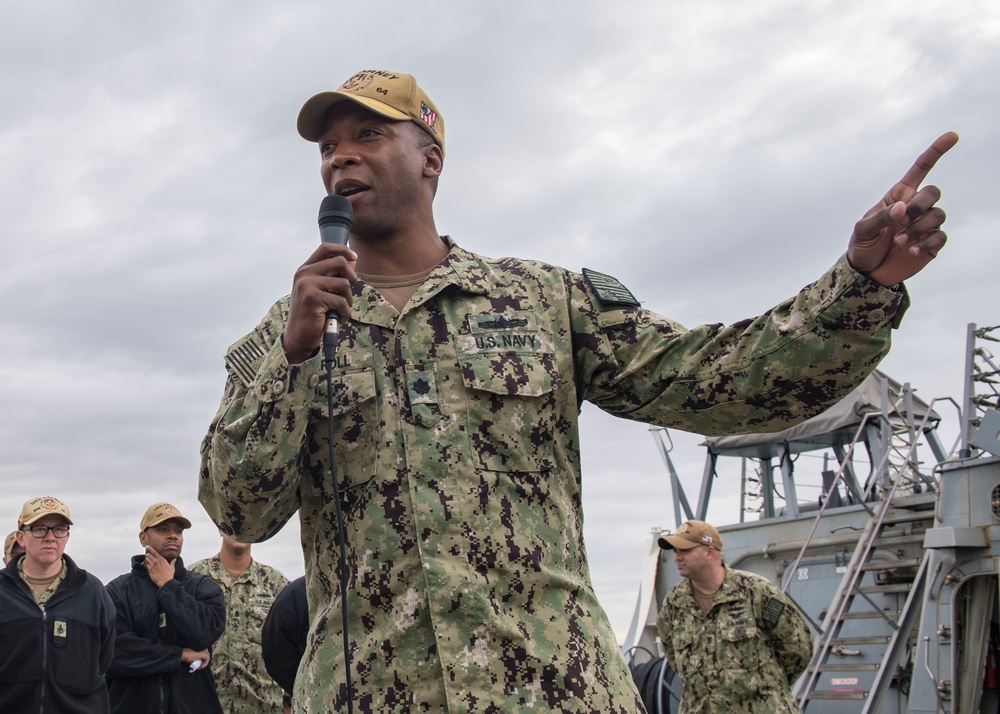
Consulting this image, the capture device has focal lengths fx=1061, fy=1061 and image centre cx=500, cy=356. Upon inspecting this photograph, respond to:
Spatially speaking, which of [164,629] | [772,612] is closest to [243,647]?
[164,629]

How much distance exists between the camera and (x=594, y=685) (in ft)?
6.64

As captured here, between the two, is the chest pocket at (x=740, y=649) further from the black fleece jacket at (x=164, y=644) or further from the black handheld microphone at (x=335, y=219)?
the black handheld microphone at (x=335, y=219)

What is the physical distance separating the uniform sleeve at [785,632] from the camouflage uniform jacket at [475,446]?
4918mm

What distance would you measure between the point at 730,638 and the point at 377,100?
Result: 5.31m

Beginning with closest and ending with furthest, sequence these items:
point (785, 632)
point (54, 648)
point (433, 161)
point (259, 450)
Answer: point (259, 450) → point (433, 161) → point (54, 648) → point (785, 632)

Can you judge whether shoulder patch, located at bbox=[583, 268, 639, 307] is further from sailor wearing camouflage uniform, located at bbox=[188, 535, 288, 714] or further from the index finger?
sailor wearing camouflage uniform, located at bbox=[188, 535, 288, 714]

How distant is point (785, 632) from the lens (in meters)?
6.79

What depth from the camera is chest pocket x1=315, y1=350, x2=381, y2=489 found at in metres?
2.20

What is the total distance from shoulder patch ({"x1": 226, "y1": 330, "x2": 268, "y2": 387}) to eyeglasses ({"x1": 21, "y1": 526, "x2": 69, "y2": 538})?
4432 millimetres

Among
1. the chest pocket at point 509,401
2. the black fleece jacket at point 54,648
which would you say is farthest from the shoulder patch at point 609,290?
the black fleece jacket at point 54,648

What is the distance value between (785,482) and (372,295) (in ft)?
37.1

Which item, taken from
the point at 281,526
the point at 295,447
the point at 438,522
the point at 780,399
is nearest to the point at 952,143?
the point at 780,399

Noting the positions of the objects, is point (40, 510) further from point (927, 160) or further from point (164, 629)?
point (927, 160)

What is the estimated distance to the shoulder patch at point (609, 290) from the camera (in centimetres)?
242
